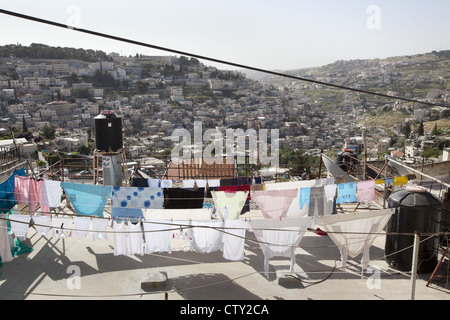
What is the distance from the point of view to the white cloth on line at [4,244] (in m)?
8.20

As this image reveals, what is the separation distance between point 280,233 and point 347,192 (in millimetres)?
2665

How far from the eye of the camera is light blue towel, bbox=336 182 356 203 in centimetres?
919

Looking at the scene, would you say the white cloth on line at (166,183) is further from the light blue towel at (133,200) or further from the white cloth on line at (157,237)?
the white cloth on line at (157,237)

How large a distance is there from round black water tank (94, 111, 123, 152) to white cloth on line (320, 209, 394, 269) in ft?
21.9

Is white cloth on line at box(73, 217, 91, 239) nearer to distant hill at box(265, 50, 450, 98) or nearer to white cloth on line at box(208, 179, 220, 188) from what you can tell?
white cloth on line at box(208, 179, 220, 188)

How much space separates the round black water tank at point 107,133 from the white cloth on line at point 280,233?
217 inches

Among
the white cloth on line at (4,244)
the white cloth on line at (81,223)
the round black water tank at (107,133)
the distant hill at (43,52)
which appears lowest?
the white cloth on line at (4,244)

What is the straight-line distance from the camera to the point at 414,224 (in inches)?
313

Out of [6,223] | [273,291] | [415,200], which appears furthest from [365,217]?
[6,223]

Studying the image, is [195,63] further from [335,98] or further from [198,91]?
[335,98]

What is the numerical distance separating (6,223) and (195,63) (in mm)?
157245

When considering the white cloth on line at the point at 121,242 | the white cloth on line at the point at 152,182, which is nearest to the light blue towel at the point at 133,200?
the white cloth on line at the point at 121,242

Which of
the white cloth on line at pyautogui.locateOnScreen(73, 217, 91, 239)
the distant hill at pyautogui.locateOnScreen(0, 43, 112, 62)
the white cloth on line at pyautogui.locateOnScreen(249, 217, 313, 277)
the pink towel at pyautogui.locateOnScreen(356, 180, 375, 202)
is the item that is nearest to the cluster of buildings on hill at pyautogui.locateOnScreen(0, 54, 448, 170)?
the distant hill at pyautogui.locateOnScreen(0, 43, 112, 62)

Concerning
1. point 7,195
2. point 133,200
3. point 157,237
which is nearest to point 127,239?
point 157,237
